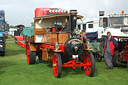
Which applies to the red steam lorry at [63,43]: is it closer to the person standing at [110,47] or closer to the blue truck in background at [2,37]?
the person standing at [110,47]

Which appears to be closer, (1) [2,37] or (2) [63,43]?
(2) [63,43]

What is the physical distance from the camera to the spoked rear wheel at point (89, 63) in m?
8.09

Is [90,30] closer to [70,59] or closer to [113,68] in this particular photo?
[113,68]

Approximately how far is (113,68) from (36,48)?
3.91 m

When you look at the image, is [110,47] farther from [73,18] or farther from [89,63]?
[73,18]

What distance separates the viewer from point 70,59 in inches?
343

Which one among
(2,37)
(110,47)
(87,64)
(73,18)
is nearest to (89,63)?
(87,64)

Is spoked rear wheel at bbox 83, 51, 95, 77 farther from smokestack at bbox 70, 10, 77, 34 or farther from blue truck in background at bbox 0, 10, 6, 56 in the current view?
blue truck in background at bbox 0, 10, 6, 56

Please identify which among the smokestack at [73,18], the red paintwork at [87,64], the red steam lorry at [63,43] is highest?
the smokestack at [73,18]

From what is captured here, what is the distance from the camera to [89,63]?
27.7 feet

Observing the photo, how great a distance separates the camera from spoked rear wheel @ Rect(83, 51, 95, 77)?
26.5 feet

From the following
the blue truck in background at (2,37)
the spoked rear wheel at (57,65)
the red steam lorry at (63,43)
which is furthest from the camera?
the blue truck in background at (2,37)

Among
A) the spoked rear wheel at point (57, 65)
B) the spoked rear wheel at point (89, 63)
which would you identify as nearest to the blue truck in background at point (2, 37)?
the spoked rear wheel at point (57, 65)

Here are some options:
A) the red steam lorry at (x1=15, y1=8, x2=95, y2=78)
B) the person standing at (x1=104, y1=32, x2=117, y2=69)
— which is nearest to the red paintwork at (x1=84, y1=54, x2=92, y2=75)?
the red steam lorry at (x1=15, y1=8, x2=95, y2=78)
